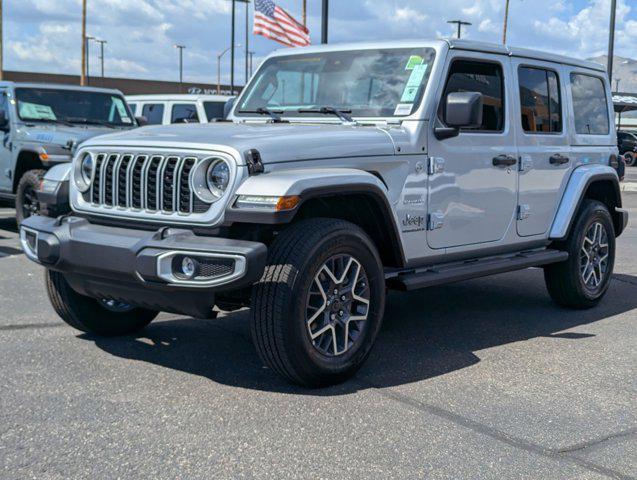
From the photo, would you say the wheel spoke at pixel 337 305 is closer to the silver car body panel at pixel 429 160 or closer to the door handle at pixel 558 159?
the silver car body panel at pixel 429 160

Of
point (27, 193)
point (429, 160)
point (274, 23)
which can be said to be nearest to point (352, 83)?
point (429, 160)

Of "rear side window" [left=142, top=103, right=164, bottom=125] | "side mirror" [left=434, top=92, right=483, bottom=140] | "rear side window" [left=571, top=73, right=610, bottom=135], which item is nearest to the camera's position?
"side mirror" [left=434, top=92, right=483, bottom=140]

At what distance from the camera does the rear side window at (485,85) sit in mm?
5715

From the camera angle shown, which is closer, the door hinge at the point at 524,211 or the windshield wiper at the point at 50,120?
the door hinge at the point at 524,211

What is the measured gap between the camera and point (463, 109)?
517 centimetres

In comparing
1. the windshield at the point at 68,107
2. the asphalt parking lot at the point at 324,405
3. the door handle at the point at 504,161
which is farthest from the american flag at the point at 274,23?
the asphalt parking lot at the point at 324,405

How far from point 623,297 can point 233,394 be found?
174 inches

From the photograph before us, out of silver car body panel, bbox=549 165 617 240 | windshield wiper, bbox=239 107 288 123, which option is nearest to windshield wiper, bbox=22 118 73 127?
windshield wiper, bbox=239 107 288 123

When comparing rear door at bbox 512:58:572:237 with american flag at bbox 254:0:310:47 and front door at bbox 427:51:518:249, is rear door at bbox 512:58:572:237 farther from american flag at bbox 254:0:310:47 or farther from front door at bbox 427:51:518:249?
american flag at bbox 254:0:310:47

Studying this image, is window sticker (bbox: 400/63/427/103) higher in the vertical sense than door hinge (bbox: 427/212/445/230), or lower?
higher

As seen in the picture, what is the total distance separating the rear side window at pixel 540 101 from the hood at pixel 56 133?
18.7ft

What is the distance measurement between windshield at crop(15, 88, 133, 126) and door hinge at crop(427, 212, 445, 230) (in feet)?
23.0

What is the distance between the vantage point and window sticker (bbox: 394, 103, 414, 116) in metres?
5.37

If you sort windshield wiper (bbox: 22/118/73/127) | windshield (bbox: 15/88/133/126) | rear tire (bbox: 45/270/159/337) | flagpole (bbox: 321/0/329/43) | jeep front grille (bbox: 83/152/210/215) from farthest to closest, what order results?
flagpole (bbox: 321/0/329/43), windshield (bbox: 15/88/133/126), windshield wiper (bbox: 22/118/73/127), rear tire (bbox: 45/270/159/337), jeep front grille (bbox: 83/152/210/215)
